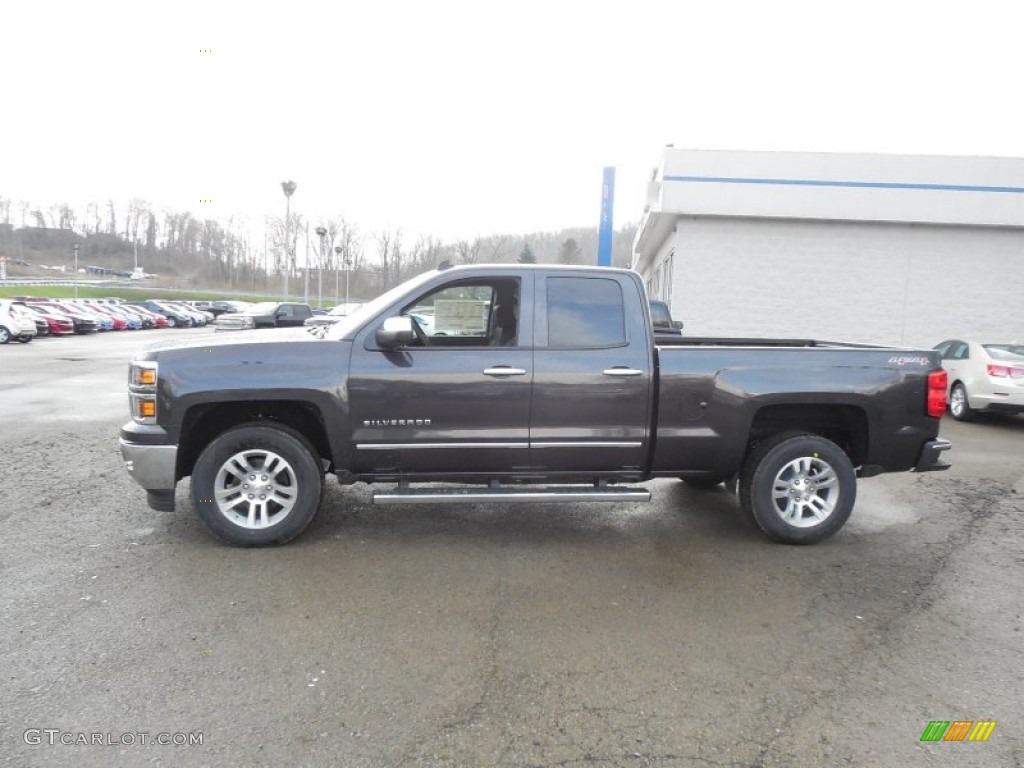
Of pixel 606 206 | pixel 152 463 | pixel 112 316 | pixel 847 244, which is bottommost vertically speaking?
pixel 112 316

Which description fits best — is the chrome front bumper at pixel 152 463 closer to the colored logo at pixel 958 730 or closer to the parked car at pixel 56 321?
the colored logo at pixel 958 730

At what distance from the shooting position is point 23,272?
115688 millimetres

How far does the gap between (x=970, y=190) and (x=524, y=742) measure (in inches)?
811

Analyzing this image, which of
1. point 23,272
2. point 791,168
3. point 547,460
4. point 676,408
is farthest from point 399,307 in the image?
point 23,272

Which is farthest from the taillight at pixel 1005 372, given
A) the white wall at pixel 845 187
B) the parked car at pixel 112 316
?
the parked car at pixel 112 316

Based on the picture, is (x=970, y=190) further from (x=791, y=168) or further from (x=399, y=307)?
(x=399, y=307)

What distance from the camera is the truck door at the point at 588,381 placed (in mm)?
4945

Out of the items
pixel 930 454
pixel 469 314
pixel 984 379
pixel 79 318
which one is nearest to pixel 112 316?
pixel 79 318

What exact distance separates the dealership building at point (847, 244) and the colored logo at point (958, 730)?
1703 centimetres

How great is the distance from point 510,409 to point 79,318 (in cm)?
3929

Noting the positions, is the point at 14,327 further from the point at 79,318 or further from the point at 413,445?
the point at 413,445

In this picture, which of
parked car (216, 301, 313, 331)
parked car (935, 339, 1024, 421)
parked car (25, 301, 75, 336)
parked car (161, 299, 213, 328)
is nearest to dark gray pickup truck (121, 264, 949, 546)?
parked car (935, 339, 1024, 421)

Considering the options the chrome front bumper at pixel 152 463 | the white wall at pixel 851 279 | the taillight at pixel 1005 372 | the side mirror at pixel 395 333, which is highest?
the white wall at pixel 851 279

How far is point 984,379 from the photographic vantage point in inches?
444
